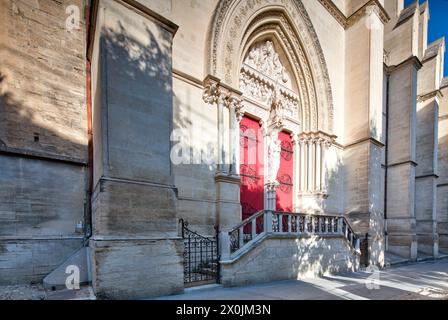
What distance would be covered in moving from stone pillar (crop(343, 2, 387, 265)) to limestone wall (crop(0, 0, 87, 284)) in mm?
11494

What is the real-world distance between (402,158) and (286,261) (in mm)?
13423

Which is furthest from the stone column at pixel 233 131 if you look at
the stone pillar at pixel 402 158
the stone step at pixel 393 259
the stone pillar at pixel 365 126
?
the stone pillar at pixel 402 158

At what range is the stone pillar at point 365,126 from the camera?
37.3 ft

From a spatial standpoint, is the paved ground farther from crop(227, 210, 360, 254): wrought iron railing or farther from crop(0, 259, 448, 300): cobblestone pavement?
crop(227, 210, 360, 254): wrought iron railing

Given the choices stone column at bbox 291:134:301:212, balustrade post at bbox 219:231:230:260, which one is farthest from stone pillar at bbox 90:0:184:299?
stone column at bbox 291:134:301:212

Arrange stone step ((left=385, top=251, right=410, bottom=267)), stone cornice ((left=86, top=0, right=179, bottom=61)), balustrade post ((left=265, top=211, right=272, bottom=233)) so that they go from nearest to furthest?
stone cornice ((left=86, top=0, right=179, bottom=61)) → balustrade post ((left=265, top=211, right=272, bottom=233)) → stone step ((left=385, top=251, right=410, bottom=267))

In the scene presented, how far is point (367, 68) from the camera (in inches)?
472

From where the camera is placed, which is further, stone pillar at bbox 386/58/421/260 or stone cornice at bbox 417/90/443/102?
stone cornice at bbox 417/90/443/102

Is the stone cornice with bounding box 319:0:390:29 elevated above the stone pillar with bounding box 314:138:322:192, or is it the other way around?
the stone cornice with bounding box 319:0:390:29

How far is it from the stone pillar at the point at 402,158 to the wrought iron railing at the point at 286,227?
Answer: 7.15 metres

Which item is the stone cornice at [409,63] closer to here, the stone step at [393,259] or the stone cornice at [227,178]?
the stone step at [393,259]

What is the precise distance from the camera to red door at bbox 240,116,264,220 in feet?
29.7

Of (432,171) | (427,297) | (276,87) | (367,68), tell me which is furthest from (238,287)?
(432,171)

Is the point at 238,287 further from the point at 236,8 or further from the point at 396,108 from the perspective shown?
the point at 396,108
